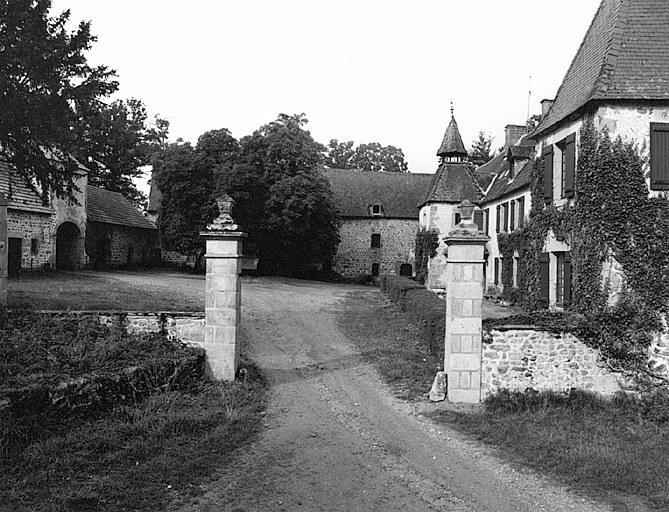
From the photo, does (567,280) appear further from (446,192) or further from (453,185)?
(453,185)

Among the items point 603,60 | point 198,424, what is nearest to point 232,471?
point 198,424

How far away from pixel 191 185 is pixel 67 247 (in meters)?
7.30

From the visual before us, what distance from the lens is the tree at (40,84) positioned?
1363 cm

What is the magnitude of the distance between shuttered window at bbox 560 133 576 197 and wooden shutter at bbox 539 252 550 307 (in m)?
2.57

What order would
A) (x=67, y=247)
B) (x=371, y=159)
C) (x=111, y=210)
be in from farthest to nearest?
(x=371, y=159) < (x=111, y=210) < (x=67, y=247)

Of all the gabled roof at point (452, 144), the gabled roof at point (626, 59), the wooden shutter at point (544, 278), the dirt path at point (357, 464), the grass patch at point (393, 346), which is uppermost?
the gabled roof at point (452, 144)

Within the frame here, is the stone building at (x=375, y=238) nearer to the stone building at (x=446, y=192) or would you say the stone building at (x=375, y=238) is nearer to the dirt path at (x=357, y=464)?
the stone building at (x=446, y=192)

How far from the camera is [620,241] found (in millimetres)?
12508

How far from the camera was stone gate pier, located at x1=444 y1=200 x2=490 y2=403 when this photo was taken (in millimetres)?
9180

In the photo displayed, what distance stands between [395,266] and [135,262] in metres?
17.7

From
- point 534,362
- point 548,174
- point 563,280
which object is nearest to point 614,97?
point 548,174

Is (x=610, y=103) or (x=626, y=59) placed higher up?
(x=626, y=59)

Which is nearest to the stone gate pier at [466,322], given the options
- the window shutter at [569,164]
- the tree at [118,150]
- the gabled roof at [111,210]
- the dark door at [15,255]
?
the window shutter at [569,164]

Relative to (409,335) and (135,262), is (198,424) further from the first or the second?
(135,262)
